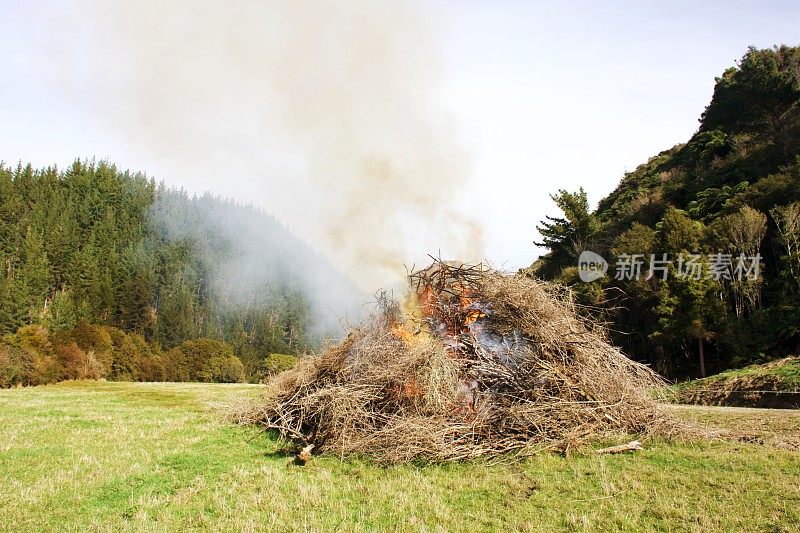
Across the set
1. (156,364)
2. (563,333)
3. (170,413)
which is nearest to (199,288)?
(156,364)

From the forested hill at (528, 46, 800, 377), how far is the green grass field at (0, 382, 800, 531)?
10.9 m

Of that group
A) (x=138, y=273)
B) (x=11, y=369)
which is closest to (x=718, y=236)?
(x=11, y=369)

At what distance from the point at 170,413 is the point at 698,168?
55352 mm

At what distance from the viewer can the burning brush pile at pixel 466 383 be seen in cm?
952

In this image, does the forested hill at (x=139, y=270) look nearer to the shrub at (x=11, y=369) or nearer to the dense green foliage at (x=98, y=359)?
the dense green foliage at (x=98, y=359)

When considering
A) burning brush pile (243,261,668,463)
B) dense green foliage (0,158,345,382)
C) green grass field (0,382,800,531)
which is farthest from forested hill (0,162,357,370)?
green grass field (0,382,800,531)

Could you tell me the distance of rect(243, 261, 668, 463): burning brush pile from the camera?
9.52m

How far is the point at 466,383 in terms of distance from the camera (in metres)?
10.7

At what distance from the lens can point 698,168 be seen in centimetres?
5234

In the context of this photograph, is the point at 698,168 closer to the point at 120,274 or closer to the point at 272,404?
the point at 272,404

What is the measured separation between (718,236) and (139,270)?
462 ft

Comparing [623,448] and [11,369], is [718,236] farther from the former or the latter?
[11,369]

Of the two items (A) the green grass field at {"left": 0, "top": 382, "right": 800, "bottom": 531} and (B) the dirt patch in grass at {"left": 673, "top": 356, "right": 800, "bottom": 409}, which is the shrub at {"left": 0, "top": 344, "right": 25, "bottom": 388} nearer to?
(A) the green grass field at {"left": 0, "top": 382, "right": 800, "bottom": 531}

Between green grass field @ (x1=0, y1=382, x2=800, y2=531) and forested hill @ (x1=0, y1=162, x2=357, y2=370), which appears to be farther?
forested hill @ (x1=0, y1=162, x2=357, y2=370)
